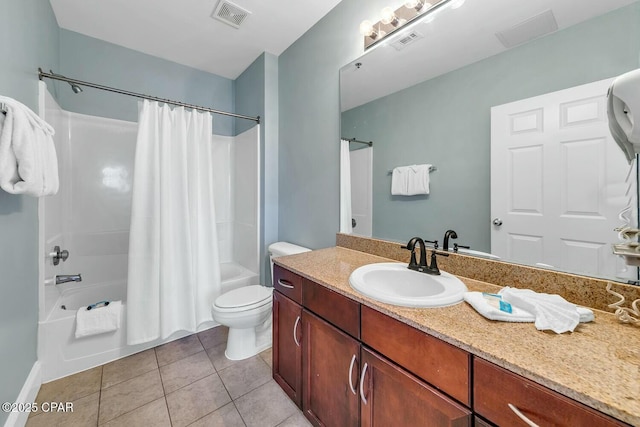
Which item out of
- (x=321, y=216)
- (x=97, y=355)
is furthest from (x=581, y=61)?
(x=97, y=355)

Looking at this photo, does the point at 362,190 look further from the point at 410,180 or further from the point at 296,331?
the point at 296,331

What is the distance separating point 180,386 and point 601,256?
2.19 m

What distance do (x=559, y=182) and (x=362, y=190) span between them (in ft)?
3.15

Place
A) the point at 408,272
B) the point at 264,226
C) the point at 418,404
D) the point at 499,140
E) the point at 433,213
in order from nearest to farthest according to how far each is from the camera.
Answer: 1. the point at 418,404
2. the point at 499,140
3. the point at 408,272
4. the point at 433,213
5. the point at 264,226

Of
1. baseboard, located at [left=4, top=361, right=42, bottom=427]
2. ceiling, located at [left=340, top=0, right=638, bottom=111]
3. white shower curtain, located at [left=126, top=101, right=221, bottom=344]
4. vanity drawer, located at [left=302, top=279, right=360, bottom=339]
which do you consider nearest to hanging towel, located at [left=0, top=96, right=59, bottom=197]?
white shower curtain, located at [left=126, top=101, right=221, bottom=344]

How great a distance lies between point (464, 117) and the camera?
1185 millimetres

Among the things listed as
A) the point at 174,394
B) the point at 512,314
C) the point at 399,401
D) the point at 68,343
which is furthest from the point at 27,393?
the point at 512,314

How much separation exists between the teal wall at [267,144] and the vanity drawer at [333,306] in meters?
1.29

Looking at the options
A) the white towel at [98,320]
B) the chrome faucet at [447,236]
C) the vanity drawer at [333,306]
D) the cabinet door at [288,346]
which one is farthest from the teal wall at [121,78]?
the chrome faucet at [447,236]

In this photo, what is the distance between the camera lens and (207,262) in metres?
2.06

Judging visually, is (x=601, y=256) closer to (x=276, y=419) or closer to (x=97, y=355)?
(x=276, y=419)

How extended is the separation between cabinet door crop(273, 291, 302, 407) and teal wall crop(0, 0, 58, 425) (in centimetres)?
121

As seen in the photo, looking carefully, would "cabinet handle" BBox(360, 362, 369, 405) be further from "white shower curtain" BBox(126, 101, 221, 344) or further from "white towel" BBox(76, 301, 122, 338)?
"white towel" BBox(76, 301, 122, 338)

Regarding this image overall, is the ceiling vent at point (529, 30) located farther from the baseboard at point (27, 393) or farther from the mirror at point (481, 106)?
the baseboard at point (27, 393)
